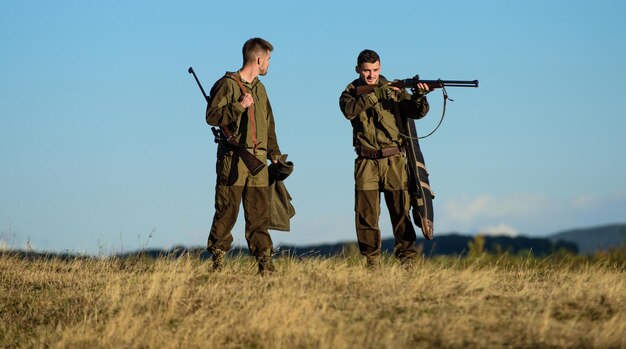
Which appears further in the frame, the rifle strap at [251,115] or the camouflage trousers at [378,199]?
the camouflage trousers at [378,199]

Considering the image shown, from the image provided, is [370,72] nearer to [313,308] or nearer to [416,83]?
[416,83]

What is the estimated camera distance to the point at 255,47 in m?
12.1

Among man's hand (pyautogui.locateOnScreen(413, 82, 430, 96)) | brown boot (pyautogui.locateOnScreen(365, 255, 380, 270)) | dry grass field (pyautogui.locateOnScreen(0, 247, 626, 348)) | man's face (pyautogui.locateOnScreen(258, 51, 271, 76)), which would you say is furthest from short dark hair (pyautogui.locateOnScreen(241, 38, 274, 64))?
brown boot (pyautogui.locateOnScreen(365, 255, 380, 270))

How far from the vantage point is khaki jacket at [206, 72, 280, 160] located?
11875mm

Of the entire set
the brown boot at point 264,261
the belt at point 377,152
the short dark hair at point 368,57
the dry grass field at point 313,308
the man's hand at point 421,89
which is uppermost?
the short dark hair at point 368,57

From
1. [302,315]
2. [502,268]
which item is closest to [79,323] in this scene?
[302,315]

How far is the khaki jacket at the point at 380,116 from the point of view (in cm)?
1233

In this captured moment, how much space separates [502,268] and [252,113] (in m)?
4.47

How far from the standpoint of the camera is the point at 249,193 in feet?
40.0

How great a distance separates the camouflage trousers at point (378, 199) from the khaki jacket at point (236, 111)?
1247 mm

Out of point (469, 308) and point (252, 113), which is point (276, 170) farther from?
point (469, 308)

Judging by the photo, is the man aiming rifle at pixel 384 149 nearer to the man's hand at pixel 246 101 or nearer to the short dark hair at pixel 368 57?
the short dark hair at pixel 368 57

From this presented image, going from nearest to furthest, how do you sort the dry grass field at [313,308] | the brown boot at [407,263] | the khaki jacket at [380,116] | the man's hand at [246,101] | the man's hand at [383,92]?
the dry grass field at [313,308] < the man's hand at [246,101] < the man's hand at [383,92] < the khaki jacket at [380,116] < the brown boot at [407,263]

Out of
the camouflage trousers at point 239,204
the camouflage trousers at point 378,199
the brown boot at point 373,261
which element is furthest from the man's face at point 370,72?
the brown boot at point 373,261
